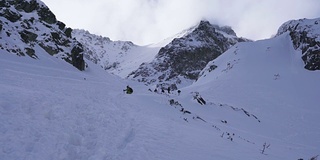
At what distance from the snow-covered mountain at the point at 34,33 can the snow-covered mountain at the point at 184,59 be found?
2665 inches

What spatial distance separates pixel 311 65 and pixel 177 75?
75791 millimetres

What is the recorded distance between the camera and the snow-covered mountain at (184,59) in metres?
114

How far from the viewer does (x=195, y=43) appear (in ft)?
429

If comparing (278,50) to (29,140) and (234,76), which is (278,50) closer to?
(234,76)

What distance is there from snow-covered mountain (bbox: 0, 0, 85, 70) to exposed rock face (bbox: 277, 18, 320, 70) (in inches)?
1405

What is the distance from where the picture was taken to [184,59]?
4845 inches

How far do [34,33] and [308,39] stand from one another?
44.4 metres

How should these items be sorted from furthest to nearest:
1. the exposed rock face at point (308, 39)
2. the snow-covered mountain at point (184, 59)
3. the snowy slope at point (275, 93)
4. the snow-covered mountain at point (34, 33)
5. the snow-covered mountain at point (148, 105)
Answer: the snow-covered mountain at point (184, 59), the exposed rock face at point (308, 39), the snow-covered mountain at point (34, 33), the snowy slope at point (275, 93), the snow-covered mountain at point (148, 105)

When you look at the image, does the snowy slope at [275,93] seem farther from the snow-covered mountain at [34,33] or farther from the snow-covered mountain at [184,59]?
the snow-covered mountain at [184,59]

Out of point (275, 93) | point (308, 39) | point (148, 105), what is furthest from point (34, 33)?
point (308, 39)

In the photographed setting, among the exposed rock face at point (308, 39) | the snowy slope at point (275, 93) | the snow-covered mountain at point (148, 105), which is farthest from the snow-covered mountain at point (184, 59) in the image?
the exposed rock face at point (308, 39)

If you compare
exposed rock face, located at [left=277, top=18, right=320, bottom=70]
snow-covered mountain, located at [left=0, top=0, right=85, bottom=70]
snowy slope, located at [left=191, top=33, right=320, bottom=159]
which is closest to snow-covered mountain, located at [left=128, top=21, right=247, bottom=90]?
snowy slope, located at [left=191, top=33, right=320, bottom=159]

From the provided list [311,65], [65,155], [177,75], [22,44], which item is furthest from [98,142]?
[177,75]

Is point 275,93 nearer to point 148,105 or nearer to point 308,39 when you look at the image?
point 308,39
